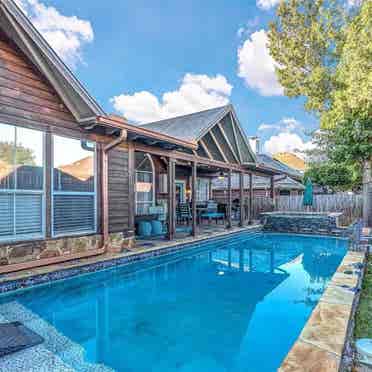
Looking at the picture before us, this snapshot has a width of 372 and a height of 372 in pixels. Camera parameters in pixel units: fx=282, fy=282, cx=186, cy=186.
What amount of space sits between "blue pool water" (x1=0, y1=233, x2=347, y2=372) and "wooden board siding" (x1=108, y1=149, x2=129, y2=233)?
4.36 feet

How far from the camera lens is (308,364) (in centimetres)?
242

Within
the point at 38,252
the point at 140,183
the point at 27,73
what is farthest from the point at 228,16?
the point at 38,252

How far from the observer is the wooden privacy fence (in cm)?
1512

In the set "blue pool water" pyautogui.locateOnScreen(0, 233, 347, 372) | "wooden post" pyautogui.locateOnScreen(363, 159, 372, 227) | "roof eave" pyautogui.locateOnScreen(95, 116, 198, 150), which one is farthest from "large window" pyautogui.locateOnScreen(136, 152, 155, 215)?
"wooden post" pyautogui.locateOnScreen(363, 159, 372, 227)

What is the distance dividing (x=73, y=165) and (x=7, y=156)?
4.78ft

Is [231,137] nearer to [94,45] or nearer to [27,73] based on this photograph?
[94,45]

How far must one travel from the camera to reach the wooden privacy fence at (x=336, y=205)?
1512 cm

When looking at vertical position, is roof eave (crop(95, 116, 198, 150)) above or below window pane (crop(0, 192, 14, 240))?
above

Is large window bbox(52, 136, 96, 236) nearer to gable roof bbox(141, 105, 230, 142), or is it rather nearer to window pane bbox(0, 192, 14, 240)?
window pane bbox(0, 192, 14, 240)

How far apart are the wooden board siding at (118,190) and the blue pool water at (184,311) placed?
133 centimetres

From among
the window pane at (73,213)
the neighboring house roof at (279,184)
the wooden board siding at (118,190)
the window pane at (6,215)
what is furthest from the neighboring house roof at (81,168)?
the neighboring house roof at (279,184)

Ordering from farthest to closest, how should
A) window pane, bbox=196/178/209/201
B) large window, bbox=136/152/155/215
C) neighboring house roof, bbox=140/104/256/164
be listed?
1. window pane, bbox=196/178/209/201
2. large window, bbox=136/152/155/215
3. neighboring house roof, bbox=140/104/256/164

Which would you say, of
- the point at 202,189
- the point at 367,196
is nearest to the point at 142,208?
the point at 202,189

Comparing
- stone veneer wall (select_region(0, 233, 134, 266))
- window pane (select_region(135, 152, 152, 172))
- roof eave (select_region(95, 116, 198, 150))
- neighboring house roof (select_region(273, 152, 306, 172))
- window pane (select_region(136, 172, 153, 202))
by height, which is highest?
neighboring house roof (select_region(273, 152, 306, 172))
